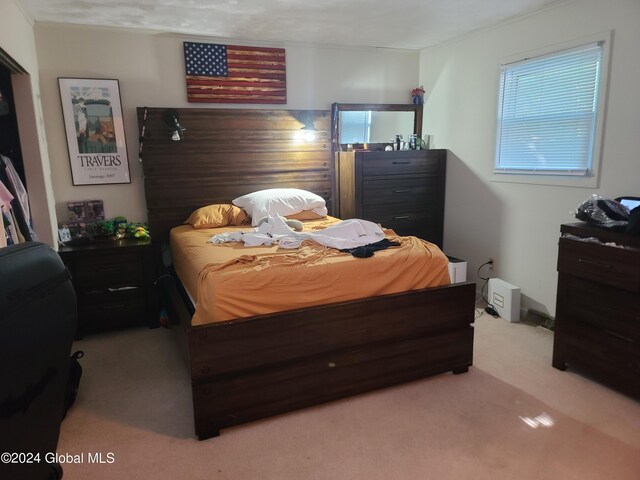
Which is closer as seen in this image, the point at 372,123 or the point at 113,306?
the point at 113,306

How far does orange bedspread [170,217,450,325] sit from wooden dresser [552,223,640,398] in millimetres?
739

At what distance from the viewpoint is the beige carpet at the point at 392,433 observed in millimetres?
1854

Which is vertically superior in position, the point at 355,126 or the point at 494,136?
the point at 355,126

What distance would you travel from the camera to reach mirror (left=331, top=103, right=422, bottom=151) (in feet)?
14.0

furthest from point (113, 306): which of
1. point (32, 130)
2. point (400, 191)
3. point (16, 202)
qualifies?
point (400, 191)

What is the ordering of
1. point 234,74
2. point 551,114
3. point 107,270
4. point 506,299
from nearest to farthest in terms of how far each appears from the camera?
→ point 551,114 → point 107,270 → point 506,299 → point 234,74

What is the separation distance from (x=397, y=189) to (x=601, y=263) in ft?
6.76

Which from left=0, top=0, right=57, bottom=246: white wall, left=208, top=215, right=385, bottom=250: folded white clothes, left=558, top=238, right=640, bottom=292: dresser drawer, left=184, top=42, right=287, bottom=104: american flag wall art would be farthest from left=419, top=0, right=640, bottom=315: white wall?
left=0, top=0, right=57, bottom=246: white wall

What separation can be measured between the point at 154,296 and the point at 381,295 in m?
2.02

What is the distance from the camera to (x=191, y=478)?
1820 mm

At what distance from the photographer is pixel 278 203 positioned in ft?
12.0

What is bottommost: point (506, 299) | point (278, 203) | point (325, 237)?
point (506, 299)

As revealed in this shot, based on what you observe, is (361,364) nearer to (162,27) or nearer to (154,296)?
(154,296)

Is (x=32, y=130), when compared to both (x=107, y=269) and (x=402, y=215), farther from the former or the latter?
(x=402, y=215)
